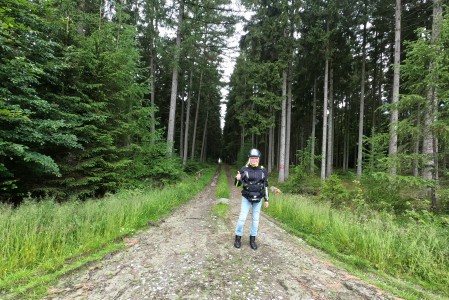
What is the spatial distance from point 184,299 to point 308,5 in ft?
66.0

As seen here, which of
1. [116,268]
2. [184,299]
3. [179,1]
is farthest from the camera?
[179,1]

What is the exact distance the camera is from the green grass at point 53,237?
3338 mm

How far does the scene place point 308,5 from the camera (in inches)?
643

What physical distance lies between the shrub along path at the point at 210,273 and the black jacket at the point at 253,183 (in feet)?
3.91

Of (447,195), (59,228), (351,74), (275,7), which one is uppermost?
(275,7)

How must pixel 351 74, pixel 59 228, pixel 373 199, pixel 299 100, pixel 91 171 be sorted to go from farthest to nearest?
pixel 299 100
pixel 351 74
pixel 91 171
pixel 373 199
pixel 59 228

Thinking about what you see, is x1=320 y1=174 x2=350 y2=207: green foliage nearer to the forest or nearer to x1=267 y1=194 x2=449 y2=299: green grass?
the forest

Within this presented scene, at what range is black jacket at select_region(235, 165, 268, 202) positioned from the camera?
4.74 metres

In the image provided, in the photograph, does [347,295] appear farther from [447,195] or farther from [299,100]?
[299,100]

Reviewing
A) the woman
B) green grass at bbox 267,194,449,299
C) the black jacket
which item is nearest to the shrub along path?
the woman

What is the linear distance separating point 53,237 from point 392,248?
6.96 m

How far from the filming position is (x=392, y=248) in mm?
4441

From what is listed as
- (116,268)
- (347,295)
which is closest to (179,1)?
(116,268)

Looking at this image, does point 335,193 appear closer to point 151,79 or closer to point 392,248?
point 392,248
